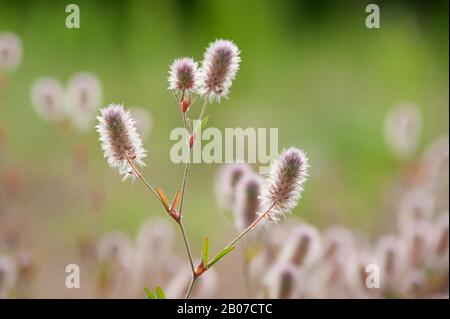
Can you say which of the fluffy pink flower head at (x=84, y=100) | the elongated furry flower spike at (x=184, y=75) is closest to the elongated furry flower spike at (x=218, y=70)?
the elongated furry flower spike at (x=184, y=75)

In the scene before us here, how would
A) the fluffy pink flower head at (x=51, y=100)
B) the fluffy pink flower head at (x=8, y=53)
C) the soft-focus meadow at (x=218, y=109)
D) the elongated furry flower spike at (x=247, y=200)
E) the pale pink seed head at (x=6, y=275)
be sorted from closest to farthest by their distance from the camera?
the elongated furry flower spike at (x=247, y=200) → the pale pink seed head at (x=6, y=275) → the fluffy pink flower head at (x=8, y=53) → the fluffy pink flower head at (x=51, y=100) → the soft-focus meadow at (x=218, y=109)

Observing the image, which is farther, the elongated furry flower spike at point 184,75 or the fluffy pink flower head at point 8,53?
the fluffy pink flower head at point 8,53

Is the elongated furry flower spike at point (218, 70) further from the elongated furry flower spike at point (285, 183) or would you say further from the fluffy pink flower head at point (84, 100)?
the fluffy pink flower head at point (84, 100)

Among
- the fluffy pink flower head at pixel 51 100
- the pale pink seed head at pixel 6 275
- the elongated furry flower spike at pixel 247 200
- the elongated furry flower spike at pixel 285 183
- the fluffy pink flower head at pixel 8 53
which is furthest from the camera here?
the fluffy pink flower head at pixel 51 100

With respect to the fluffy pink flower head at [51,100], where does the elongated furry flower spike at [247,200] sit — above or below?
below

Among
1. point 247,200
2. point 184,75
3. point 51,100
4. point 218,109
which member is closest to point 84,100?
point 51,100

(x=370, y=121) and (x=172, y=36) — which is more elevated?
(x=172, y=36)

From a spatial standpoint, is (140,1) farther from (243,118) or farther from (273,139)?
(273,139)
